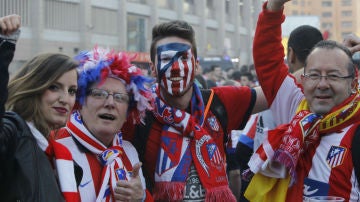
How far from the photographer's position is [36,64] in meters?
2.71

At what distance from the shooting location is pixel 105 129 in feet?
9.70

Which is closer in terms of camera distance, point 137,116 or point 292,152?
point 292,152

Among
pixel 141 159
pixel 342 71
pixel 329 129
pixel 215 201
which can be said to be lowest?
pixel 215 201

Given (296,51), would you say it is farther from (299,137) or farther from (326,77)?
(299,137)

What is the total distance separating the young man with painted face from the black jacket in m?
0.88

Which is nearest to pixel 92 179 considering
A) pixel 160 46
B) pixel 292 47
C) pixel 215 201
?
pixel 215 201

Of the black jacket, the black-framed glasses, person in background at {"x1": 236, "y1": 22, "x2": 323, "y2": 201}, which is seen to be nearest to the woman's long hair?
the black jacket

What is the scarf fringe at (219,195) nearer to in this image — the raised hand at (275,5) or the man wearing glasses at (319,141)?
the man wearing glasses at (319,141)

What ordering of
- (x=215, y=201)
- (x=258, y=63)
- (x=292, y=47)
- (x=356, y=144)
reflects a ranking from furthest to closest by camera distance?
(x=292, y=47)
(x=258, y=63)
(x=215, y=201)
(x=356, y=144)

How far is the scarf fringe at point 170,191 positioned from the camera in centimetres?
314

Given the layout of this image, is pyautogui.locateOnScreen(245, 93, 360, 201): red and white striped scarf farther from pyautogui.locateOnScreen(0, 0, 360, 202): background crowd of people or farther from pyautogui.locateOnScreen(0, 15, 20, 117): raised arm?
pyautogui.locateOnScreen(0, 15, 20, 117): raised arm

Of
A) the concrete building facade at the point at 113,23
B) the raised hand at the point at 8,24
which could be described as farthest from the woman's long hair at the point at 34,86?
the concrete building facade at the point at 113,23

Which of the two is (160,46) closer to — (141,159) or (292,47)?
(141,159)

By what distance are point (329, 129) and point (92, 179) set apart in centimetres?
130
